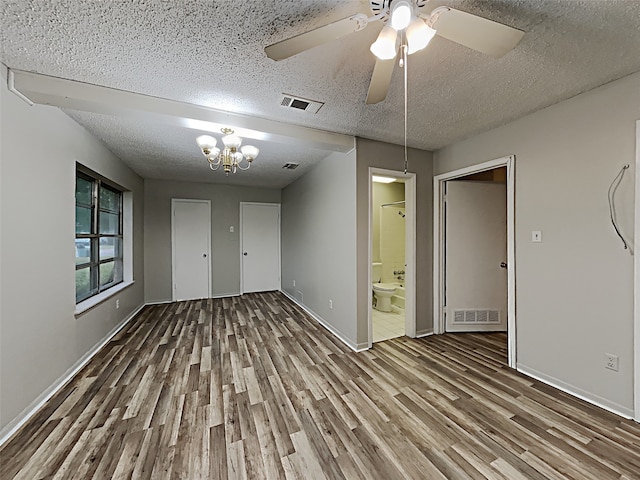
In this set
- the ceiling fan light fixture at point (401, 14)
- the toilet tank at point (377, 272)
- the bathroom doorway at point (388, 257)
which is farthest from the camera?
the toilet tank at point (377, 272)

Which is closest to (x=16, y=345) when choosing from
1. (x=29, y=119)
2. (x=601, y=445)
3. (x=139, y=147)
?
(x=29, y=119)

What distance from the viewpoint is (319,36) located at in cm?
118

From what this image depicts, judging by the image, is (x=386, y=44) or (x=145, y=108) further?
(x=145, y=108)

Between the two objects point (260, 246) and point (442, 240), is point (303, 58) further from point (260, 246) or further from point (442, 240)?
point (260, 246)

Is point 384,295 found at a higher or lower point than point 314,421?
higher

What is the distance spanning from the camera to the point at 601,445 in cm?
155

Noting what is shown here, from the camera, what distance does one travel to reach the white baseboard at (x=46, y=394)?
1.62m

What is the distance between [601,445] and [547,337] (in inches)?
33.9

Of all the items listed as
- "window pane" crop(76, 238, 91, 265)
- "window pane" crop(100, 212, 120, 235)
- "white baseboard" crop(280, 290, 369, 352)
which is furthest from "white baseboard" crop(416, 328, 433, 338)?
"window pane" crop(100, 212, 120, 235)

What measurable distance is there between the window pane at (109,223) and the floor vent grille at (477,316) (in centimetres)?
484

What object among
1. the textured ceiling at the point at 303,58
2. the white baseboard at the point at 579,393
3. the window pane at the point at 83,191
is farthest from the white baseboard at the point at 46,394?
the white baseboard at the point at 579,393

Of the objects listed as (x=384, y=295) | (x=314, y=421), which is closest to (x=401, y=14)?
(x=314, y=421)

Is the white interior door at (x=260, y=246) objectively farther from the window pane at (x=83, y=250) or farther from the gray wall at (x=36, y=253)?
the gray wall at (x=36, y=253)

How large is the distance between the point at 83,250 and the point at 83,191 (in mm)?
671
